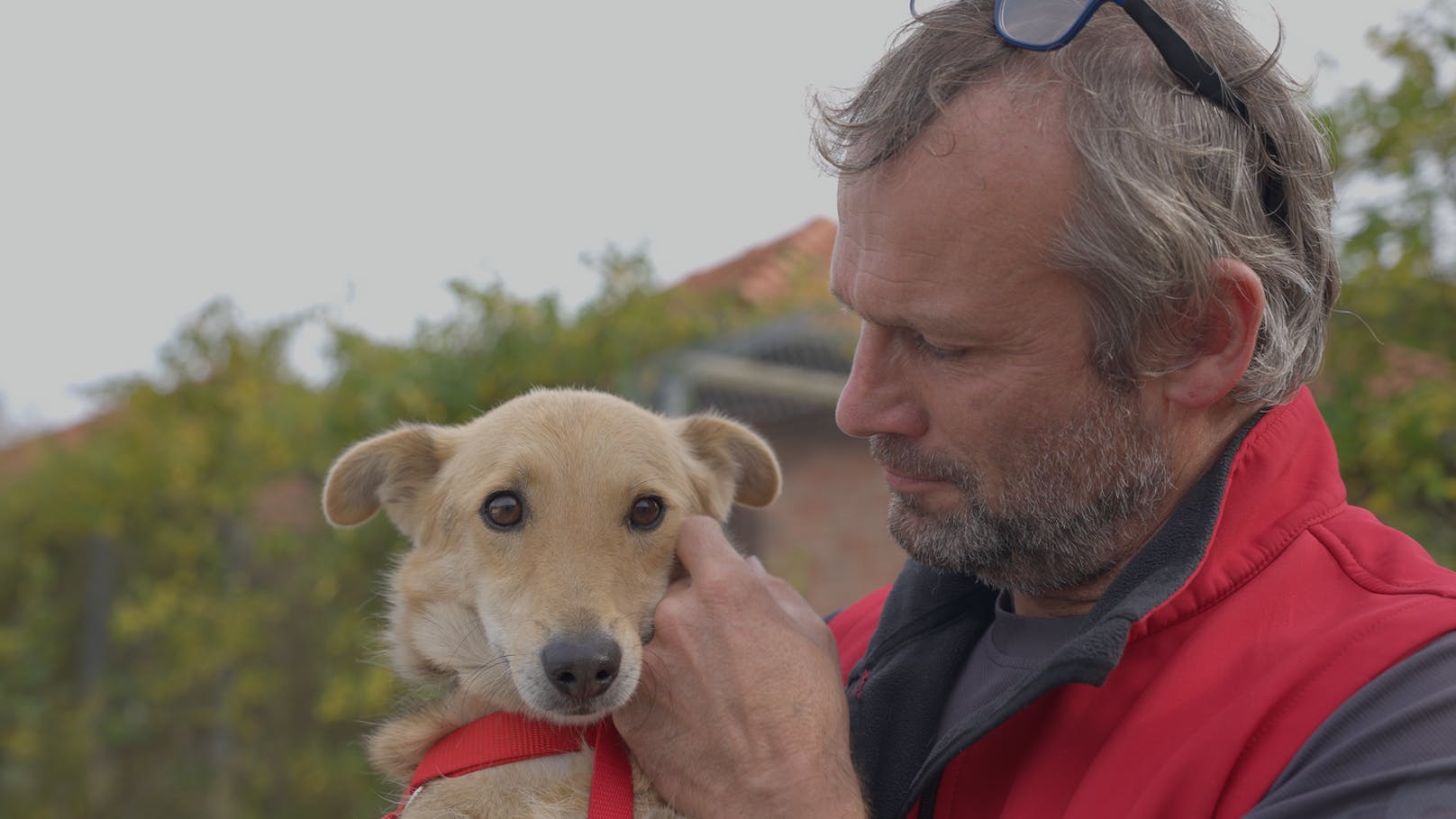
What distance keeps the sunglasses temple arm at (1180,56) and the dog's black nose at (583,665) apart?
1.64m

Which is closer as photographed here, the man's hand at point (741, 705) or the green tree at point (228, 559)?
the man's hand at point (741, 705)

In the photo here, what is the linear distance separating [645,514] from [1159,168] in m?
1.51

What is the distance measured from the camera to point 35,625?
10.6 meters

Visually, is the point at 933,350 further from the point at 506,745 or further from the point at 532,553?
the point at 506,745

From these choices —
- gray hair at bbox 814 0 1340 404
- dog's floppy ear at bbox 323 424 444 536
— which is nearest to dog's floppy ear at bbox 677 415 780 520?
dog's floppy ear at bbox 323 424 444 536

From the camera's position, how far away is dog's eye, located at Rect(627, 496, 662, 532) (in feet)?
9.94

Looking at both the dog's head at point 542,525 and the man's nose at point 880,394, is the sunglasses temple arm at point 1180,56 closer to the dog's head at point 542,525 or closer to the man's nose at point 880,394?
the man's nose at point 880,394

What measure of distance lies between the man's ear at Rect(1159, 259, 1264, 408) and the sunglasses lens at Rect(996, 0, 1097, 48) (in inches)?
20.4

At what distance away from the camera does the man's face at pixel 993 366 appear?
7.07 ft

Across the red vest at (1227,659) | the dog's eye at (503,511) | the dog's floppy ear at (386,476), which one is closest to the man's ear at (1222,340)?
the red vest at (1227,659)

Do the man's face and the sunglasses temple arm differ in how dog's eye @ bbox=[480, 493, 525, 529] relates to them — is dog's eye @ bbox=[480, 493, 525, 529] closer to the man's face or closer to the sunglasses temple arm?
the man's face

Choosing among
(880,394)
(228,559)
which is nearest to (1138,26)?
(880,394)

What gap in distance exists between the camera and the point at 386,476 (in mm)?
3447

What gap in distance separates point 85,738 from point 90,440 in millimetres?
2952
